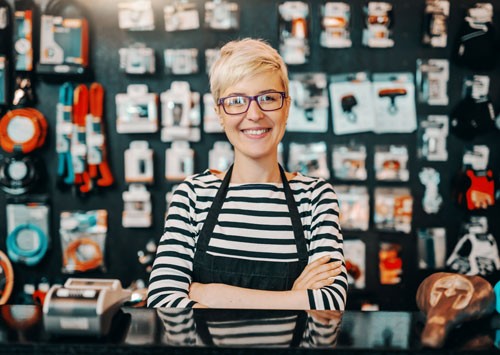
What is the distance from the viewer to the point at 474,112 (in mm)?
2809

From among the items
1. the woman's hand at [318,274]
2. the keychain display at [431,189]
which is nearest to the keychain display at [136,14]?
the keychain display at [431,189]

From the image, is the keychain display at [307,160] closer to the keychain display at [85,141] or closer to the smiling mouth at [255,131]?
the keychain display at [85,141]

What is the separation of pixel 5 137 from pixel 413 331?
8.33 feet

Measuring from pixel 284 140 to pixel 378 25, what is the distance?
832 millimetres

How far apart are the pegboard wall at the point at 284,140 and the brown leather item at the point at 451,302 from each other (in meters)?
1.82

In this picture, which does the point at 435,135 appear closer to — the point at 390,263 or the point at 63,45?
the point at 390,263

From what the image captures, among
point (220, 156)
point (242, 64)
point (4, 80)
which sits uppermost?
point (4, 80)

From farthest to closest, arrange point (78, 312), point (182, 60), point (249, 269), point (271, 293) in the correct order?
1. point (182, 60)
2. point (249, 269)
3. point (271, 293)
4. point (78, 312)

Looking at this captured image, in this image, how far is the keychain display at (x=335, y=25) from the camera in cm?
280

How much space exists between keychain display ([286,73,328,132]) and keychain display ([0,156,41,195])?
59.3 inches

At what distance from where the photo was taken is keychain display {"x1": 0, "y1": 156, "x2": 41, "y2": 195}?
112 inches

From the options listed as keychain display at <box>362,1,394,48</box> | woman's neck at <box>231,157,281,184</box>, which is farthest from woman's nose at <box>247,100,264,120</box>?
keychain display at <box>362,1,394,48</box>

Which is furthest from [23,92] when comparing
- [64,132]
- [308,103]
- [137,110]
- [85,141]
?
[308,103]

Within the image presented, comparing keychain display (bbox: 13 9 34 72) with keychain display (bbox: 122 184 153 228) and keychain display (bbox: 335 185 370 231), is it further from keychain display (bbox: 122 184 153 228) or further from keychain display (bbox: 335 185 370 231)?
keychain display (bbox: 335 185 370 231)
